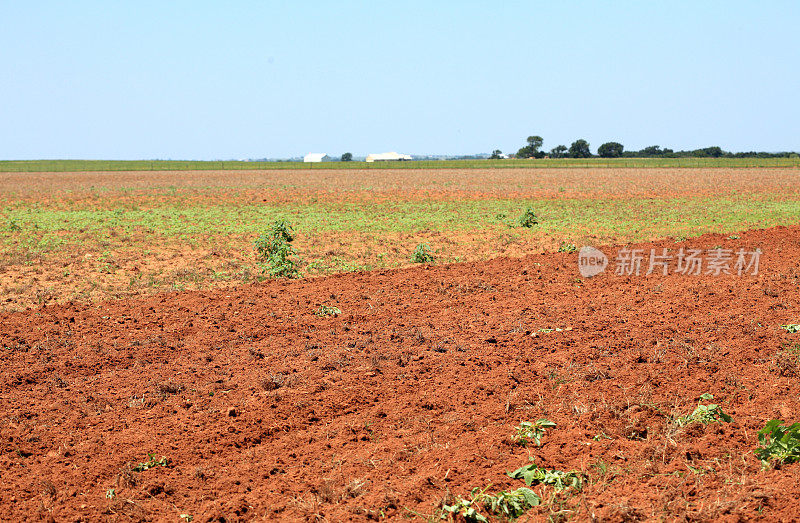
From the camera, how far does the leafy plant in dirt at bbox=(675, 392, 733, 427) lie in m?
5.18

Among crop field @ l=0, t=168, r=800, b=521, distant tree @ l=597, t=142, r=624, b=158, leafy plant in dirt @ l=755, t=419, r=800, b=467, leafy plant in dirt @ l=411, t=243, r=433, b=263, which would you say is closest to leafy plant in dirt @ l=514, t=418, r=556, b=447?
crop field @ l=0, t=168, r=800, b=521

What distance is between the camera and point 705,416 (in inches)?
206

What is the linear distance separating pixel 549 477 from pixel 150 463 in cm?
295

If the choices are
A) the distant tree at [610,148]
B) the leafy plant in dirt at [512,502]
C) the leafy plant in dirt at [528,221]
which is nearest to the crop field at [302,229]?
the leafy plant in dirt at [528,221]

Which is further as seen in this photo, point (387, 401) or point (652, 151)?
point (652, 151)

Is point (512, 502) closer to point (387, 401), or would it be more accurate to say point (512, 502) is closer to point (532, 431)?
point (532, 431)

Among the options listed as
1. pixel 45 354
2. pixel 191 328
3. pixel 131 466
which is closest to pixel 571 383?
pixel 131 466

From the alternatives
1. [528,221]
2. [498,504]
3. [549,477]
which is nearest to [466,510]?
[498,504]

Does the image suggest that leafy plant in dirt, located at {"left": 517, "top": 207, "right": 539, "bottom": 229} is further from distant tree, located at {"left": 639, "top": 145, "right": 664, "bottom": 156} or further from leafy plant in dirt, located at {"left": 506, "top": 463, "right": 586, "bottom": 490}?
distant tree, located at {"left": 639, "top": 145, "right": 664, "bottom": 156}

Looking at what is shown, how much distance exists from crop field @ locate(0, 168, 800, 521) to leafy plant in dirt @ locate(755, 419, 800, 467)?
0.01 meters

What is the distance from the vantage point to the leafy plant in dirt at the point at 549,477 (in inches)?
171

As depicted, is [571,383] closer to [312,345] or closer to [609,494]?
[609,494]

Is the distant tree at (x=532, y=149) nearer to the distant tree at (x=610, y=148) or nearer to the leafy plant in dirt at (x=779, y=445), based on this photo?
the distant tree at (x=610, y=148)

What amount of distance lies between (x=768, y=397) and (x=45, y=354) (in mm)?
7373
